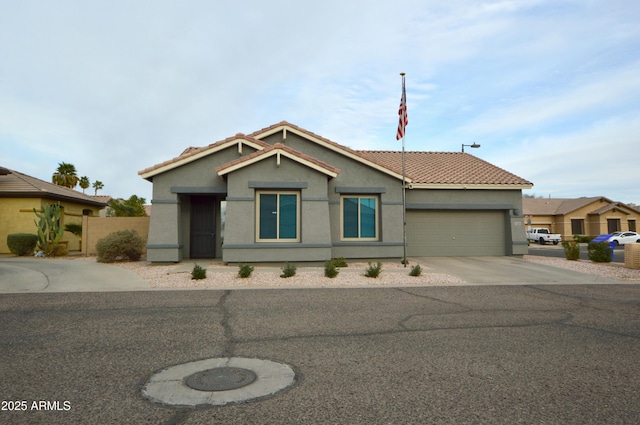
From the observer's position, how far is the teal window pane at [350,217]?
1703 cm

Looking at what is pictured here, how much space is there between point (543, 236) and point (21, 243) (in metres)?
44.9

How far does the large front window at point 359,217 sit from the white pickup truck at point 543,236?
3420 centimetres

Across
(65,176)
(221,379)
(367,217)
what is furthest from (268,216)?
(65,176)

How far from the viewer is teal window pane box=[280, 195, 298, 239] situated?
15.5 m

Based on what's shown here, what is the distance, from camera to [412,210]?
19.6 meters

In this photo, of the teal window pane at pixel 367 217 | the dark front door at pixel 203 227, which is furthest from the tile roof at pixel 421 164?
the dark front door at pixel 203 227

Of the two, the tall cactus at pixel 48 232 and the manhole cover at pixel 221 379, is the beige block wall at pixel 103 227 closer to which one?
the tall cactus at pixel 48 232

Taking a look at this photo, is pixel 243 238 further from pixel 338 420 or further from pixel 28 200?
pixel 28 200

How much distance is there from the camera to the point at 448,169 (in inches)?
853

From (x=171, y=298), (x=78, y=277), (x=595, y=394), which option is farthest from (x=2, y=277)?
(x=595, y=394)

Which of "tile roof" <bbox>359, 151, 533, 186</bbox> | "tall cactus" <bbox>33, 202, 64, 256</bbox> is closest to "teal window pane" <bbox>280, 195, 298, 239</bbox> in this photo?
"tile roof" <bbox>359, 151, 533, 186</bbox>

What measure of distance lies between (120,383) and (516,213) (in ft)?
63.4

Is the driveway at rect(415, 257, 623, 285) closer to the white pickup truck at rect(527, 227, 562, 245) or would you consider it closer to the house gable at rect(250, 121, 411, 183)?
the house gable at rect(250, 121, 411, 183)

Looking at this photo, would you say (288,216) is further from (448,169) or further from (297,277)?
(448,169)
